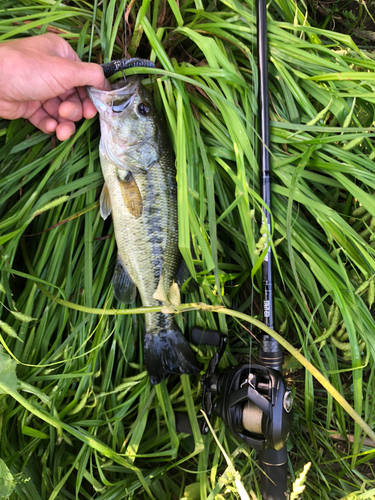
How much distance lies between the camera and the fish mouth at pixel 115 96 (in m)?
1.67

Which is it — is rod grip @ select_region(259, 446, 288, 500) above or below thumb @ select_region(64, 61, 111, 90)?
below

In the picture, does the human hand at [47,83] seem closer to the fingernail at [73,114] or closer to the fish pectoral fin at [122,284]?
the fingernail at [73,114]

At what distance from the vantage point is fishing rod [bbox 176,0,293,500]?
1.49 meters

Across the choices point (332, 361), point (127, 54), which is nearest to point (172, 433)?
point (332, 361)

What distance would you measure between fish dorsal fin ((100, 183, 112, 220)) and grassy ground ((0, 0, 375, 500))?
0.24 ft

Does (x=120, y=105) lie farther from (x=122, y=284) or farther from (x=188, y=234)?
(x=122, y=284)

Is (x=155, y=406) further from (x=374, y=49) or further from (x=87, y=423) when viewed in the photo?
(x=374, y=49)

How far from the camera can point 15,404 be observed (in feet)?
6.07

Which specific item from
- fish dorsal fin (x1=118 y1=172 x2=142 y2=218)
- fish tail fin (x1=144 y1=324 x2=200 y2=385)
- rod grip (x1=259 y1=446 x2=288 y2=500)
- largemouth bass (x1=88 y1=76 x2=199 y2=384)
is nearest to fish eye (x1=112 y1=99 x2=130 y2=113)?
largemouth bass (x1=88 y1=76 x2=199 y2=384)

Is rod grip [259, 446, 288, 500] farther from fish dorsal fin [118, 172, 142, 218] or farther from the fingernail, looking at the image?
the fingernail

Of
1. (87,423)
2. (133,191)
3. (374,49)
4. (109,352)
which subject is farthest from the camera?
(374,49)

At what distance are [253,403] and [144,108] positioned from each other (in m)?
1.56

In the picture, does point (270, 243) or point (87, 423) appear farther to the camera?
point (87, 423)

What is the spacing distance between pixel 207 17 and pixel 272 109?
587 mm
